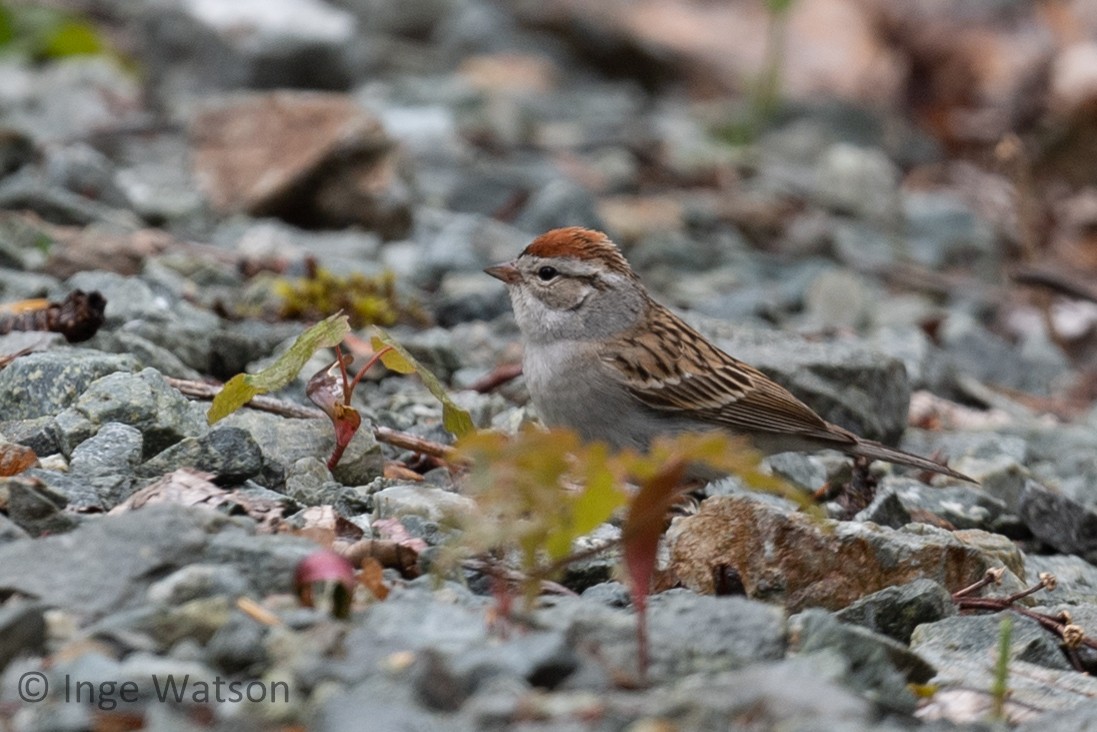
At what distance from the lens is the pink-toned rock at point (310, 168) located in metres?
7.71

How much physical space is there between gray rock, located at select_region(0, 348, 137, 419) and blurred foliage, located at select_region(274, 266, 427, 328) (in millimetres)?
1567

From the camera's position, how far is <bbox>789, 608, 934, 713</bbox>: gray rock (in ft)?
9.87

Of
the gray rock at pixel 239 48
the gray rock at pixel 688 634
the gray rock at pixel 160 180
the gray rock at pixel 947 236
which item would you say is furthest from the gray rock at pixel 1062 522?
the gray rock at pixel 239 48

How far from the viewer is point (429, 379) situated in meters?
4.02

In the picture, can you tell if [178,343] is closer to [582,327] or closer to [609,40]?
[582,327]

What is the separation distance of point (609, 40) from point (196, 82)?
4098 millimetres

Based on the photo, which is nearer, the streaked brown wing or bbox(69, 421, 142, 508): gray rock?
bbox(69, 421, 142, 508): gray rock

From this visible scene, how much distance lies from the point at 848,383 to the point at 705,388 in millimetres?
707

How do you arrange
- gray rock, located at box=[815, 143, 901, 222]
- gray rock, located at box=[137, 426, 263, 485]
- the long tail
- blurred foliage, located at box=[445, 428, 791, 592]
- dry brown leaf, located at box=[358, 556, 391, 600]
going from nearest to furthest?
blurred foliage, located at box=[445, 428, 791, 592] < dry brown leaf, located at box=[358, 556, 391, 600] < gray rock, located at box=[137, 426, 263, 485] < the long tail < gray rock, located at box=[815, 143, 901, 222]

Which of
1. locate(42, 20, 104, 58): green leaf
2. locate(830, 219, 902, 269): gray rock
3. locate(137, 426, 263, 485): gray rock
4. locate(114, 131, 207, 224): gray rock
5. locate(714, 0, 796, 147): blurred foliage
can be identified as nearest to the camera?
locate(137, 426, 263, 485): gray rock

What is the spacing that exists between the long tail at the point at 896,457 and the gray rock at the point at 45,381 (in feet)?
7.25

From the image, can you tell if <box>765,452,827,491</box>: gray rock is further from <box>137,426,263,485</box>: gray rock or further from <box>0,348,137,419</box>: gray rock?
<box>0,348,137,419</box>: gray rock

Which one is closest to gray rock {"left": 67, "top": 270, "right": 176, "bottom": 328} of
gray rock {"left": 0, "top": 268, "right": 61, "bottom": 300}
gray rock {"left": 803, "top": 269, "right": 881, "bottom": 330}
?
gray rock {"left": 0, "top": 268, "right": 61, "bottom": 300}

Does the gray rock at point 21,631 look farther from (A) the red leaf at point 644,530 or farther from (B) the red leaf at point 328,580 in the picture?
(A) the red leaf at point 644,530
